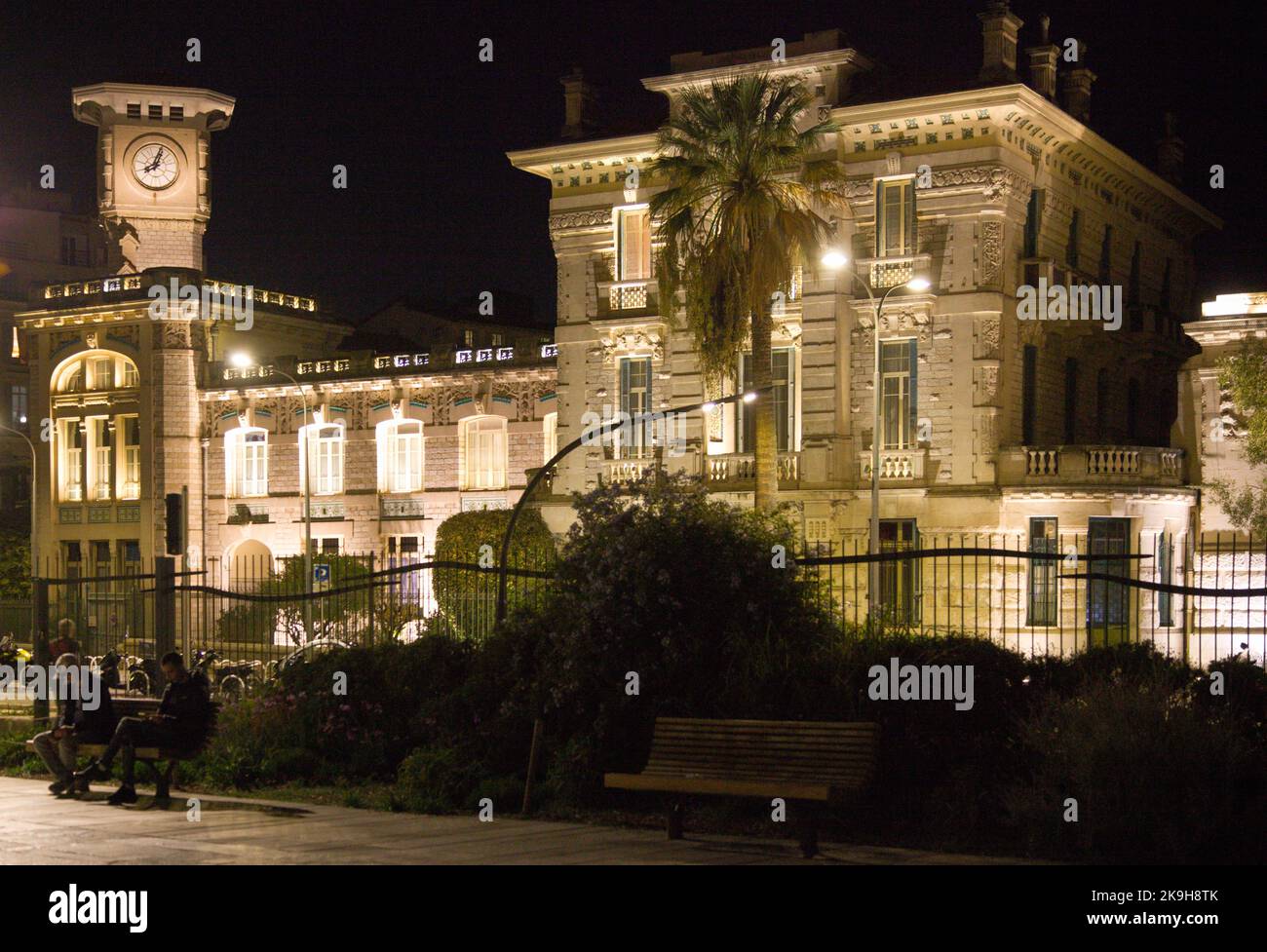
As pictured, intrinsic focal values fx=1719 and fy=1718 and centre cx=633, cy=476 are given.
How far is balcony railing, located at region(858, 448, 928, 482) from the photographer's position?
39688 millimetres

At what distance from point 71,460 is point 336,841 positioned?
172 ft

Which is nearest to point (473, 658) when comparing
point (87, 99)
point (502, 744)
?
point (502, 744)

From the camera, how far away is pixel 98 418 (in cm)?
6184

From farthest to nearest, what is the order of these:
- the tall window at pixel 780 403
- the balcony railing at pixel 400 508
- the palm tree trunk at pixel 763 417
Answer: the balcony railing at pixel 400 508 < the tall window at pixel 780 403 < the palm tree trunk at pixel 763 417

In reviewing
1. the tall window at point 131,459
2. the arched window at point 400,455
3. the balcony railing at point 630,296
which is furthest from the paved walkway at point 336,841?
the tall window at point 131,459

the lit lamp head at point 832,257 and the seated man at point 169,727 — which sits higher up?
the lit lamp head at point 832,257

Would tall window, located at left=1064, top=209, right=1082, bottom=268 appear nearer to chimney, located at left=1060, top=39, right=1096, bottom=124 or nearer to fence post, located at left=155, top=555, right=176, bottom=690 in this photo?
chimney, located at left=1060, top=39, right=1096, bottom=124

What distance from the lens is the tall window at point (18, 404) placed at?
260ft

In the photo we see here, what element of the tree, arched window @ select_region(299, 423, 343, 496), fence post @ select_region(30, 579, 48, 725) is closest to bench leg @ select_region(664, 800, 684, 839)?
fence post @ select_region(30, 579, 48, 725)

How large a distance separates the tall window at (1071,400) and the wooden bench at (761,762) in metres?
29.7

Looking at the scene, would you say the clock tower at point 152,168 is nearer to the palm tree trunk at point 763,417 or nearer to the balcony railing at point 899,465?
the balcony railing at point 899,465

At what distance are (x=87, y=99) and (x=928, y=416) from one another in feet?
131

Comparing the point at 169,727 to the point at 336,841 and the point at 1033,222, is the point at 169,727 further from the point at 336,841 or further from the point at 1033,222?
the point at 1033,222

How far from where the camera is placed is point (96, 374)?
6222cm
